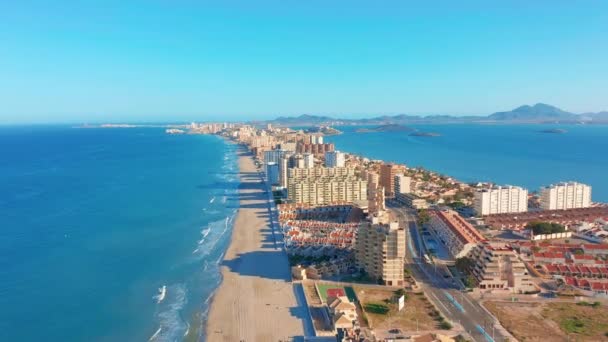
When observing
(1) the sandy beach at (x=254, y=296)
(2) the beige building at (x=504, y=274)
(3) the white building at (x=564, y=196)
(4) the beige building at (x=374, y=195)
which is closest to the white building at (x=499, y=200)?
(3) the white building at (x=564, y=196)

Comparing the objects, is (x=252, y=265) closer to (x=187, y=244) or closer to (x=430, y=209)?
(x=187, y=244)

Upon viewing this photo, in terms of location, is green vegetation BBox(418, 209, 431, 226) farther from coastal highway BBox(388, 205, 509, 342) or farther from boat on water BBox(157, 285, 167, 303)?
boat on water BBox(157, 285, 167, 303)

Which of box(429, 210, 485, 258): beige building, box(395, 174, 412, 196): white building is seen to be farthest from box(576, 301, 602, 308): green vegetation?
box(395, 174, 412, 196): white building

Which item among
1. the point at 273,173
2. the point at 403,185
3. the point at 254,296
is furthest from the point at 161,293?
the point at 273,173

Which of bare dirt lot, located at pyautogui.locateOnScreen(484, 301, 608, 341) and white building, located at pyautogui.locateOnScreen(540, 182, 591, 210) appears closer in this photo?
bare dirt lot, located at pyautogui.locateOnScreen(484, 301, 608, 341)

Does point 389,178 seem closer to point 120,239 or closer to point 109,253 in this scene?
point 120,239

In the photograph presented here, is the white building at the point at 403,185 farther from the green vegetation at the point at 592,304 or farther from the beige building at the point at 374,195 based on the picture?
the green vegetation at the point at 592,304

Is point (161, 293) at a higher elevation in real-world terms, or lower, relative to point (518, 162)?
lower
